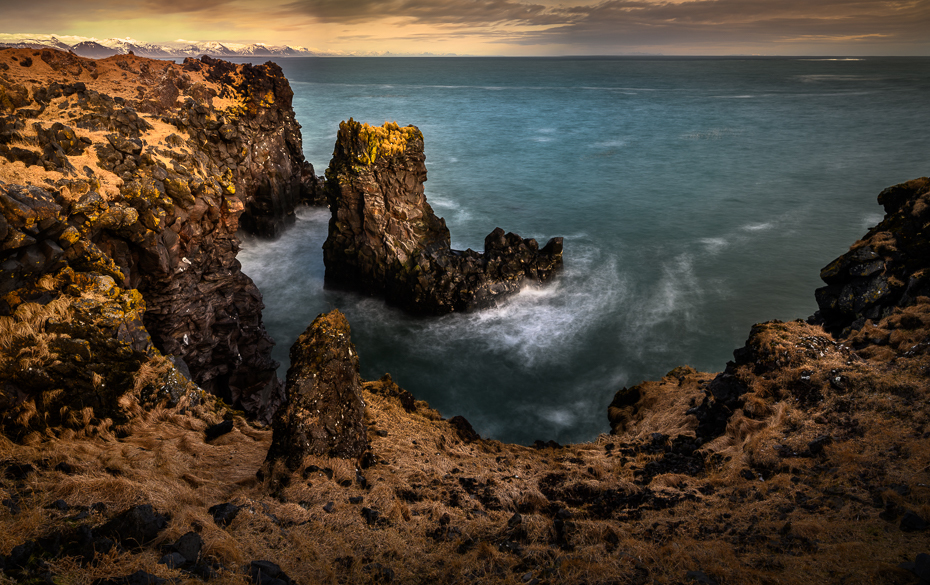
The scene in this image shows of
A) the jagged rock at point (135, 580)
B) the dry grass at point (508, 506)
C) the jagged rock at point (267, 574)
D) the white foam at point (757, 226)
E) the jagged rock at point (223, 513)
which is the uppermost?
the jagged rock at point (135, 580)

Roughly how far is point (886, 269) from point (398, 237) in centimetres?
2034

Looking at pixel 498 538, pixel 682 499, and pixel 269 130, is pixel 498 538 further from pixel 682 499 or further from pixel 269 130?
pixel 269 130

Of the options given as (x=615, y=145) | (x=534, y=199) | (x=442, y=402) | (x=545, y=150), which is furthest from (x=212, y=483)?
(x=615, y=145)

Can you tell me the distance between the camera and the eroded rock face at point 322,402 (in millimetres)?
8891

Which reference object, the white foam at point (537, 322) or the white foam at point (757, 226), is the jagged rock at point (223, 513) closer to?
the white foam at point (537, 322)

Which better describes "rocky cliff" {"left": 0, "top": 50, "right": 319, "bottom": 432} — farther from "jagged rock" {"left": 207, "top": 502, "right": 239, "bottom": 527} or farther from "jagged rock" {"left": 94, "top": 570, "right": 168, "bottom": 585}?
"jagged rock" {"left": 94, "top": 570, "right": 168, "bottom": 585}

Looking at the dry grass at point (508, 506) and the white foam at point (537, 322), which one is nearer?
the dry grass at point (508, 506)

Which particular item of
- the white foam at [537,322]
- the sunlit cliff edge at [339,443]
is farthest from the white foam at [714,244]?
the sunlit cliff edge at [339,443]

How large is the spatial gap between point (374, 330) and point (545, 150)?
47793 mm

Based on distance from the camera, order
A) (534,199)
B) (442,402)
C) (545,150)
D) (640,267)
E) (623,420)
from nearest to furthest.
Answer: (623,420)
(442,402)
(640,267)
(534,199)
(545,150)

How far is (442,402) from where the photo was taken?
2244 centimetres

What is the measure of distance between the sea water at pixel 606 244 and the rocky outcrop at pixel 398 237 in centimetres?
128

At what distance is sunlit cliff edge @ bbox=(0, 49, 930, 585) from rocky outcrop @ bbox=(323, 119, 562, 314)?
9.94 m

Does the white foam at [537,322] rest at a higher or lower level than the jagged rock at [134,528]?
lower
